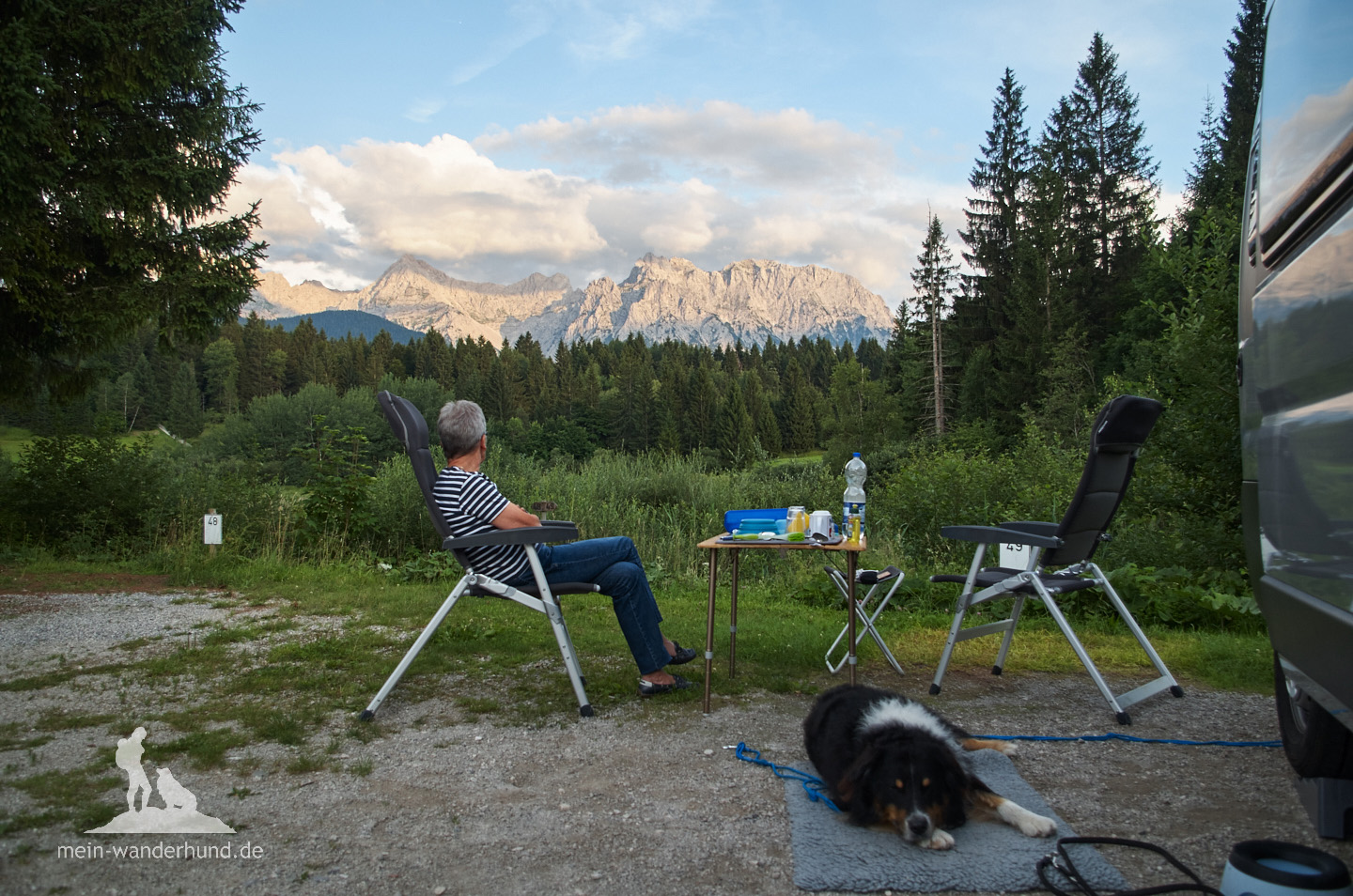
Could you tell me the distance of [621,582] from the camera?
3.84m

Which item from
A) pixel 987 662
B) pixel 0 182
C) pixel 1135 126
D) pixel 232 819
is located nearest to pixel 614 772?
pixel 232 819

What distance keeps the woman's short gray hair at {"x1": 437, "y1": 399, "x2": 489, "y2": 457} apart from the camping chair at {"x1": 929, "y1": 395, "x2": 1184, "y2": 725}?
2.33 meters

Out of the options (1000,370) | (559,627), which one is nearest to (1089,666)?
(559,627)

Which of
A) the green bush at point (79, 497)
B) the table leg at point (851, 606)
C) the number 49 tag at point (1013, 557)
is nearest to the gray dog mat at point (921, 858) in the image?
the table leg at point (851, 606)

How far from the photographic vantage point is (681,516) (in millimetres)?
10969

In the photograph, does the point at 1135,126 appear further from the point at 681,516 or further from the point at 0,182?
the point at 0,182

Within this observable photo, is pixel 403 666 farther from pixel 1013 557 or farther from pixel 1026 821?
pixel 1013 557

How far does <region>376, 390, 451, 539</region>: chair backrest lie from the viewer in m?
3.78

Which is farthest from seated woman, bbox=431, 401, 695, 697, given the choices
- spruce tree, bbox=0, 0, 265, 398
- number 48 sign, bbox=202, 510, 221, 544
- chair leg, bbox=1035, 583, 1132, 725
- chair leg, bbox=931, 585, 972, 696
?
spruce tree, bbox=0, 0, 265, 398

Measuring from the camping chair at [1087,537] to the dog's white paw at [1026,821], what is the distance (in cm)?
130

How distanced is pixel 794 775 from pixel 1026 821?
77 centimetres

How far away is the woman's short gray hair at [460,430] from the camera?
12.9 ft

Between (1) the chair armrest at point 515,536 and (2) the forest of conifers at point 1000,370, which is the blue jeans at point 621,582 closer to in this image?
(1) the chair armrest at point 515,536

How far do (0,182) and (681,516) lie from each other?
305 inches
